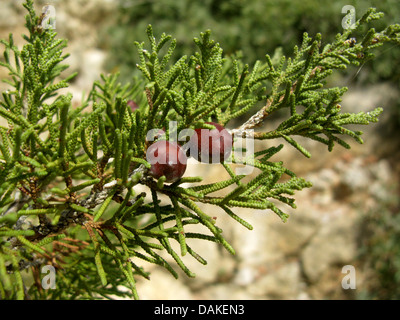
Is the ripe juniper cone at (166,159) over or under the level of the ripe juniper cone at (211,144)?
under

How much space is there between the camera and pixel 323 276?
3838 millimetres

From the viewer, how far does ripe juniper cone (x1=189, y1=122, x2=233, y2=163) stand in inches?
26.4

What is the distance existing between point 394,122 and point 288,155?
1.43 m

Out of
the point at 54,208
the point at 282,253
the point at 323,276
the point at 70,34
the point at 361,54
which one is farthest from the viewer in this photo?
the point at 70,34

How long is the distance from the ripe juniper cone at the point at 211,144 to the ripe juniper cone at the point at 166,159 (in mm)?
44

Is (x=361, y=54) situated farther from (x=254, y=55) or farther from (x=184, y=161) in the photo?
(x=254, y=55)

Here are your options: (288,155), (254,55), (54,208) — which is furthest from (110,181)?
(288,155)

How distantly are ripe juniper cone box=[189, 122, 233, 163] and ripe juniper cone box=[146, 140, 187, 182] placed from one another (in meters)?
0.04

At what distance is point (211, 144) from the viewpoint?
26.3 inches

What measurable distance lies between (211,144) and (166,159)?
3.9 inches

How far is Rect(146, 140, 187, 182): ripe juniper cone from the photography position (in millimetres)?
632

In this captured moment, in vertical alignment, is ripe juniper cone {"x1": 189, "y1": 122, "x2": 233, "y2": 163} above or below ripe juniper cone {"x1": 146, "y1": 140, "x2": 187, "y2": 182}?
above

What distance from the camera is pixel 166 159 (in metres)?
0.63

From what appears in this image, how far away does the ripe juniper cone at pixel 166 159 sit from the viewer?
0.63m
